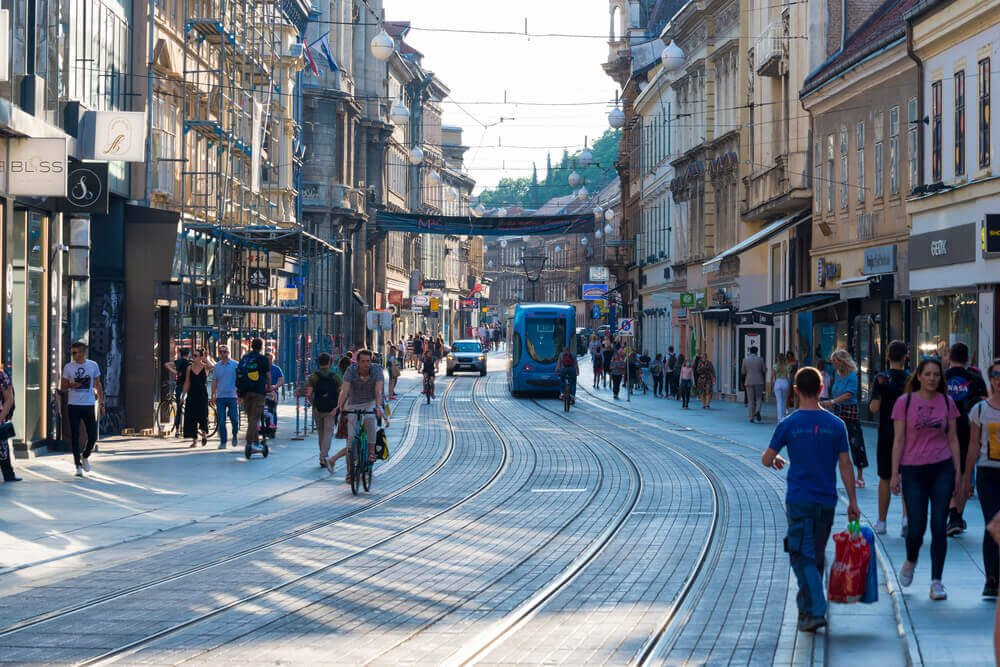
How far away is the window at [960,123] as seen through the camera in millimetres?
26344

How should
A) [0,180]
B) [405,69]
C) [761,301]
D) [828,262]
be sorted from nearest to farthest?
[0,180], [828,262], [761,301], [405,69]

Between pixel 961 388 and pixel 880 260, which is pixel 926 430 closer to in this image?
pixel 961 388

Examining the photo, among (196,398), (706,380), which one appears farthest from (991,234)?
(706,380)

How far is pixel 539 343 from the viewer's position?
47406 mm

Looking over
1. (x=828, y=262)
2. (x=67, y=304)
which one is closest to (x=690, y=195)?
(x=828, y=262)

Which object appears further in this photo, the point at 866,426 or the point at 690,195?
the point at 690,195

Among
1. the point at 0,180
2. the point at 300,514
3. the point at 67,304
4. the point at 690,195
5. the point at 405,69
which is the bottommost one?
the point at 300,514

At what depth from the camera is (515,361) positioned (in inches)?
1859

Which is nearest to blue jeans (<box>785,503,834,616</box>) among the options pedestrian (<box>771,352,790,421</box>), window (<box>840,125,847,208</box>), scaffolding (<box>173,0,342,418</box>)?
scaffolding (<box>173,0,342,418</box>)

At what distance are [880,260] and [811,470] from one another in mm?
22947

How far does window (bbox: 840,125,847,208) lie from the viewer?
3428 centimetres

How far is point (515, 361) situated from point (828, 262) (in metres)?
14.1

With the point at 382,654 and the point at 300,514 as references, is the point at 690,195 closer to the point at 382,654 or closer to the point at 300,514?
the point at 300,514

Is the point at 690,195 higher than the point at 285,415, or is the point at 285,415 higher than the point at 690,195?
the point at 690,195
